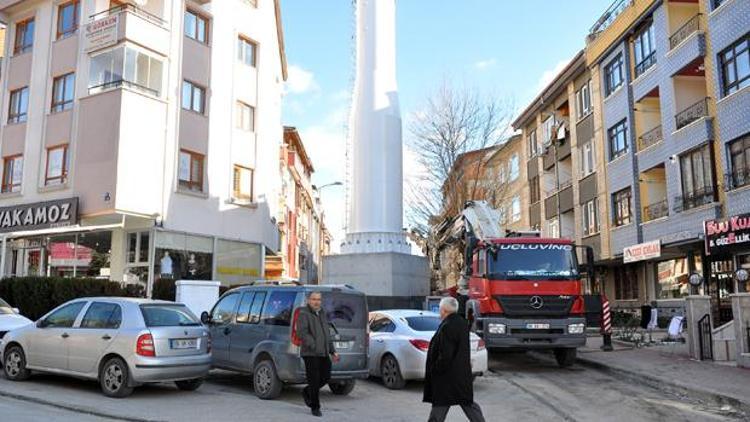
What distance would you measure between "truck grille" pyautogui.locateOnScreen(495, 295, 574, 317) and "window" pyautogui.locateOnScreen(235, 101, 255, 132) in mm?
17081

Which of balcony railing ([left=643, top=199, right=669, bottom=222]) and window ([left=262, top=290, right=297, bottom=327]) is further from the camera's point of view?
balcony railing ([left=643, top=199, right=669, bottom=222])

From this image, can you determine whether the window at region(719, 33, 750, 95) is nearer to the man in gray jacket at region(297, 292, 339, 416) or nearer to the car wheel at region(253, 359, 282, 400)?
the man in gray jacket at region(297, 292, 339, 416)

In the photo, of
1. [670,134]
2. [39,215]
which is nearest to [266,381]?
[39,215]

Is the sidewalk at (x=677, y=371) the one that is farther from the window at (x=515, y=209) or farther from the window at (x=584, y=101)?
the window at (x=515, y=209)

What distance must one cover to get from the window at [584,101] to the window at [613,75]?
6.02 ft

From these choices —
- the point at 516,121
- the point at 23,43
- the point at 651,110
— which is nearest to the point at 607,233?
the point at 651,110

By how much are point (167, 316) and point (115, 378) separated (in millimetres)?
1257

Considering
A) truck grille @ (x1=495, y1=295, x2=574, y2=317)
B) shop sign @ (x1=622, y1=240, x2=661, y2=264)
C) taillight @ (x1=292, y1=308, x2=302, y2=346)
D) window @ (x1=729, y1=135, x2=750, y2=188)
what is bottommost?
taillight @ (x1=292, y1=308, x2=302, y2=346)

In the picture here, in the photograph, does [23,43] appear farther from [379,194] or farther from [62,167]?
[379,194]

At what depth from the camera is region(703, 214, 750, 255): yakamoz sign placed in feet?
66.3

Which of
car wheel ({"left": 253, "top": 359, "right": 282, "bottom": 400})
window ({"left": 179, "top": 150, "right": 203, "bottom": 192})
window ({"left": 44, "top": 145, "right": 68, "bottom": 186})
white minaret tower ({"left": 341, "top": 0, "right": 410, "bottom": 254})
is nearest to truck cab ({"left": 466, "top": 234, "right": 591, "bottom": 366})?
car wheel ({"left": 253, "top": 359, "right": 282, "bottom": 400})

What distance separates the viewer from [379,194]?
74.3 ft

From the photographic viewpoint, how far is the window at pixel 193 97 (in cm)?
2611

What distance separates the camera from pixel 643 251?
27109 mm
